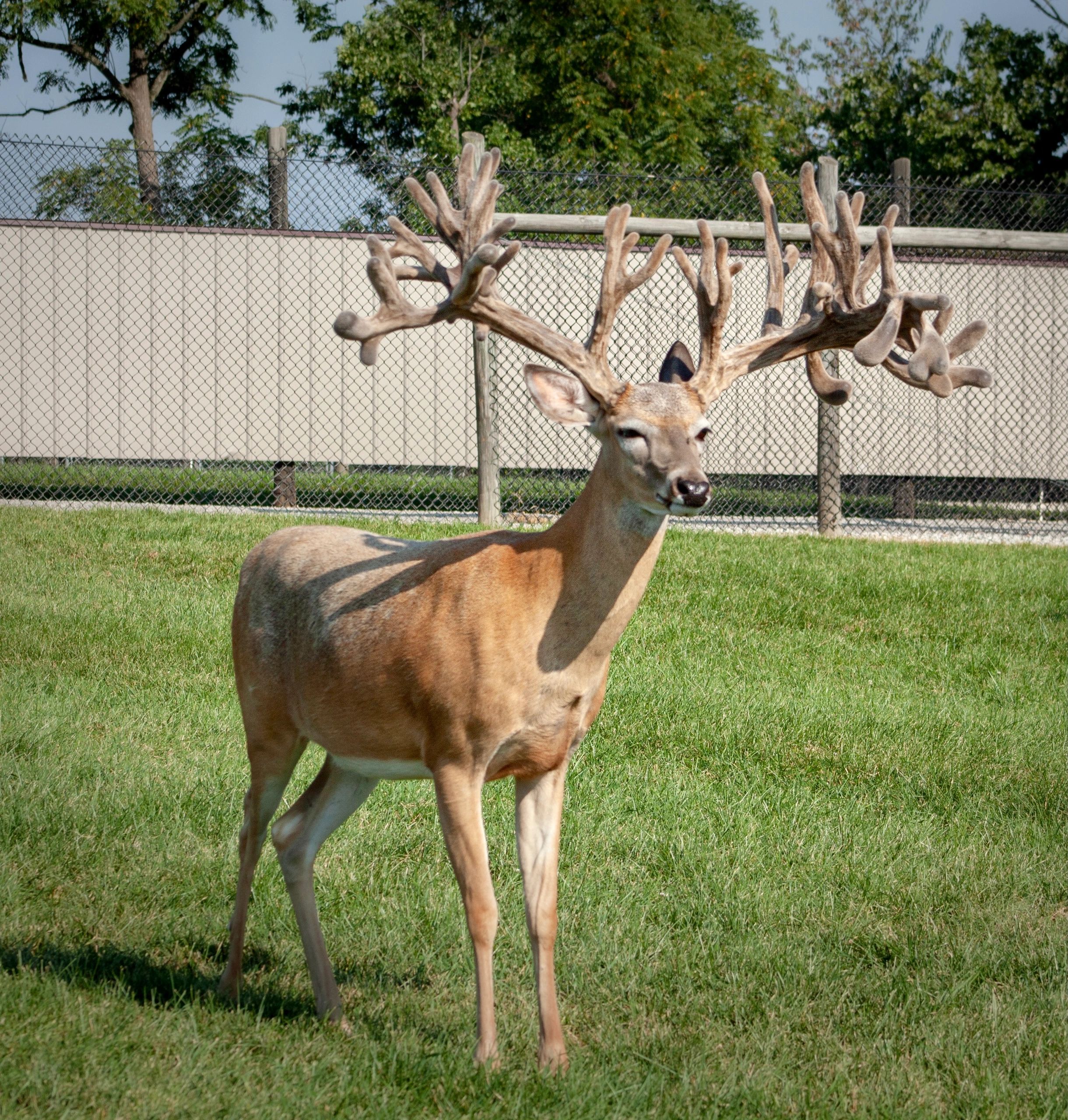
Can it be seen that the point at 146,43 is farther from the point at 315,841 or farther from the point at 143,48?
the point at 315,841

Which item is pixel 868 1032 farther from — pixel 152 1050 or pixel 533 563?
pixel 152 1050

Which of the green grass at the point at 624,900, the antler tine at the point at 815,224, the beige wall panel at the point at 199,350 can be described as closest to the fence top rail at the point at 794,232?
the beige wall panel at the point at 199,350

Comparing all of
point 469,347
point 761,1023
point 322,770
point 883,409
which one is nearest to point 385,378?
point 469,347

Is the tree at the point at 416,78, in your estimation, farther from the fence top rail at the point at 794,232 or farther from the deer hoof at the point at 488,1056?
the deer hoof at the point at 488,1056

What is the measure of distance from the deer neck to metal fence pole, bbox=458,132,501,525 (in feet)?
23.4

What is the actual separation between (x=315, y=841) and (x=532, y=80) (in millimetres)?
24803

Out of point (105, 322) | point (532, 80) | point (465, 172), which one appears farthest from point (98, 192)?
point (532, 80)

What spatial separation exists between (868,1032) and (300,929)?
1.67 meters

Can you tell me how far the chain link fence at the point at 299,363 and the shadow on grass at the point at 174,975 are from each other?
773 cm

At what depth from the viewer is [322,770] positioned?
421cm

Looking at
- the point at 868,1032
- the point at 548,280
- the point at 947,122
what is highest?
the point at 947,122

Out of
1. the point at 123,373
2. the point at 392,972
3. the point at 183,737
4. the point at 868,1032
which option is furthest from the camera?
the point at 123,373

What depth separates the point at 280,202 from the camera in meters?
11.9

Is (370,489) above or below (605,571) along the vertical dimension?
below
